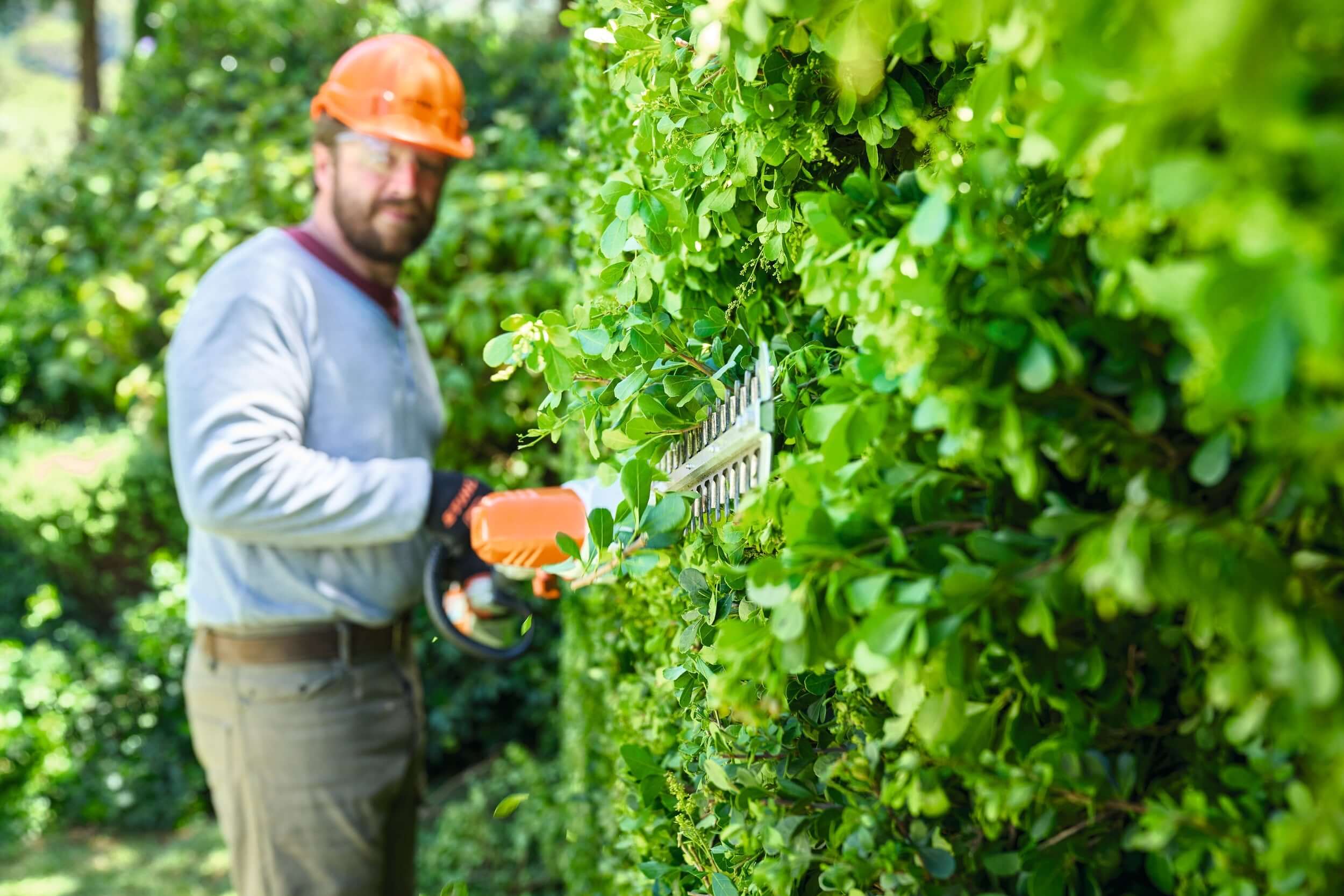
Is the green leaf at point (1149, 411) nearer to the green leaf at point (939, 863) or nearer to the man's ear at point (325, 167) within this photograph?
the green leaf at point (939, 863)

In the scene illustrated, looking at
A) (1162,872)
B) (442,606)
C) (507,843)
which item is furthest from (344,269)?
(1162,872)

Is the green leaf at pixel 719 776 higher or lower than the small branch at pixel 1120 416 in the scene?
lower

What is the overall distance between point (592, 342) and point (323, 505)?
5.54 feet

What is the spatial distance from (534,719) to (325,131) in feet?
10.6

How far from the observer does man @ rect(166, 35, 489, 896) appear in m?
2.68

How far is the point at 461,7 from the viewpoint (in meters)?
7.25

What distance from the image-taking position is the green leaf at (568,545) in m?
1.12

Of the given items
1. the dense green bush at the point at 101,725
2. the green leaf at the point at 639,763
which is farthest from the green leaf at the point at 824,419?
the dense green bush at the point at 101,725

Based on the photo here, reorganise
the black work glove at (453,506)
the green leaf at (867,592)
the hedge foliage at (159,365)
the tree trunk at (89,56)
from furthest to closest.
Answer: the tree trunk at (89,56) → the hedge foliage at (159,365) → the black work glove at (453,506) → the green leaf at (867,592)

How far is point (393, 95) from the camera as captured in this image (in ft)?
10.1

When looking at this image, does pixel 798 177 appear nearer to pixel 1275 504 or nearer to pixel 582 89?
pixel 1275 504

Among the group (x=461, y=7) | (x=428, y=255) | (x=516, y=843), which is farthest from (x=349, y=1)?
(x=516, y=843)

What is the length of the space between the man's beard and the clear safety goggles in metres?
0.10

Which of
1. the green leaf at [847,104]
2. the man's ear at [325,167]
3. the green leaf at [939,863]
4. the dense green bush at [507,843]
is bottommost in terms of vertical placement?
the dense green bush at [507,843]
